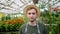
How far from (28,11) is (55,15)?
3.61 meters

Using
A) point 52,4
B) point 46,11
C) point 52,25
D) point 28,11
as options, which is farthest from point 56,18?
point 28,11

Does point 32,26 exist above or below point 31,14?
below

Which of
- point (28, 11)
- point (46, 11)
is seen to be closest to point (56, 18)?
point (46, 11)

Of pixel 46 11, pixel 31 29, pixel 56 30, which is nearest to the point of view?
pixel 31 29

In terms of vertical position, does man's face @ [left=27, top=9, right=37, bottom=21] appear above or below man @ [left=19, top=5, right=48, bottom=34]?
above

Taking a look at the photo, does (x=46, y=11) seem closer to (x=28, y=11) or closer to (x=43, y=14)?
(x=43, y=14)

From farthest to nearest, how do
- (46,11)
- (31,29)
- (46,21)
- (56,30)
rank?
(46,11) < (46,21) < (56,30) < (31,29)

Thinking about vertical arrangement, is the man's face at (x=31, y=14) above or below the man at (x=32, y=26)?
above

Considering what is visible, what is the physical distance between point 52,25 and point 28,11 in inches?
121

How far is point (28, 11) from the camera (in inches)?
169

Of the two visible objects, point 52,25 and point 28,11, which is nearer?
point 28,11

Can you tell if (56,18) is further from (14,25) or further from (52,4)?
(52,4)

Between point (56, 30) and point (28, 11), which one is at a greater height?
point (28, 11)

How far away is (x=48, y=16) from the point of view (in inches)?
303
